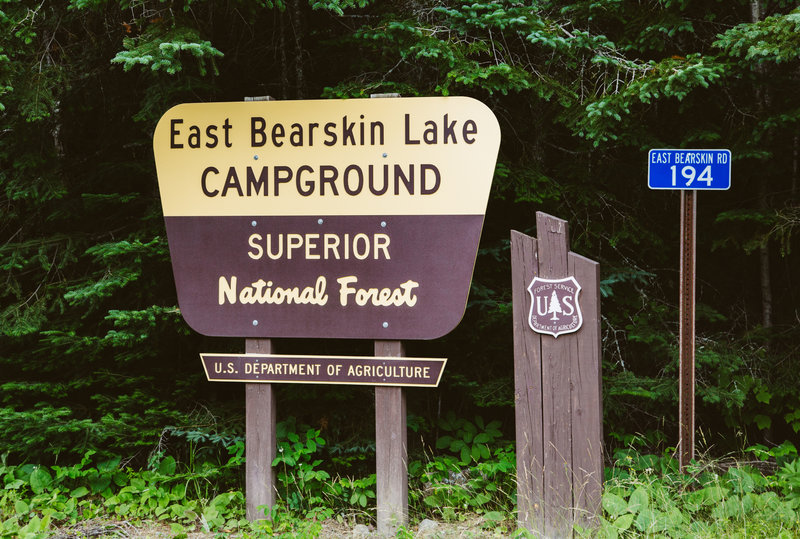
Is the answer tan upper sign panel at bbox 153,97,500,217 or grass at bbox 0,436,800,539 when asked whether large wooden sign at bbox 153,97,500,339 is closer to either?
tan upper sign panel at bbox 153,97,500,217

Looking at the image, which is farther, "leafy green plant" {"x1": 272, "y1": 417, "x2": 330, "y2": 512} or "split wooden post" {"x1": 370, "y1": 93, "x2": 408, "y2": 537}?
"leafy green plant" {"x1": 272, "y1": 417, "x2": 330, "y2": 512}

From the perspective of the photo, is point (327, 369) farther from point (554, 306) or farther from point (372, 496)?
point (554, 306)

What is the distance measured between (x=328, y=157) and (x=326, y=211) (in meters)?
0.36

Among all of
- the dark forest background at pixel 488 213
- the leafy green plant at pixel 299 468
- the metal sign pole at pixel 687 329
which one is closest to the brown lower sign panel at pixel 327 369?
the leafy green plant at pixel 299 468

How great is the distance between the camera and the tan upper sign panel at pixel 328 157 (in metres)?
4.39

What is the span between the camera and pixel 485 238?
6102 millimetres

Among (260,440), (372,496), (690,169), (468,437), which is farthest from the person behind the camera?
(468,437)

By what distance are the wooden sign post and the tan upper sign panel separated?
1.85 feet

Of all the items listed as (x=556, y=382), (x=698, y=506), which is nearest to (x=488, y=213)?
(x=556, y=382)

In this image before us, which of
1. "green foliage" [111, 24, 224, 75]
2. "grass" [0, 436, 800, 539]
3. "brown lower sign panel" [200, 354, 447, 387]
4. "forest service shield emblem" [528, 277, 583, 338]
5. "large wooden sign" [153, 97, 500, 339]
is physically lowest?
"grass" [0, 436, 800, 539]

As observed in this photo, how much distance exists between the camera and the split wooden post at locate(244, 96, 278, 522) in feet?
15.3

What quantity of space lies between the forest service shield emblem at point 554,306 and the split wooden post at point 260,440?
1.78 metres

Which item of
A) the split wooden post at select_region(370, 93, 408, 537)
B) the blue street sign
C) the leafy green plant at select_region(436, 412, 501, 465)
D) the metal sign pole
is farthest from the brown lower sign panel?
the blue street sign

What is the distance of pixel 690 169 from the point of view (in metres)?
4.42
